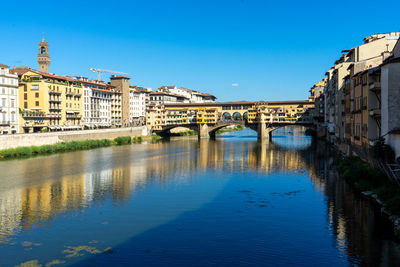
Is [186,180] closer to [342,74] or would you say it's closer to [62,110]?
[342,74]

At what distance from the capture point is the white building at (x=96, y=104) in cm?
8144

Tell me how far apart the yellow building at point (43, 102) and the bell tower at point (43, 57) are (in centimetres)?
3015

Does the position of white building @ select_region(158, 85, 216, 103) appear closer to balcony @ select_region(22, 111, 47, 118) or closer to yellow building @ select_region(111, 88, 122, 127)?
yellow building @ select_region(111, 88, 122, 127)

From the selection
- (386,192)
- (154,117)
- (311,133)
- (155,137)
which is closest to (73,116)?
(155,137)

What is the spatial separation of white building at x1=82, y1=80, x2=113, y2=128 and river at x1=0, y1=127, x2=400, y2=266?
45.4m

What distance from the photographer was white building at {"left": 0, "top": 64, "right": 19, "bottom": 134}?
5523cm

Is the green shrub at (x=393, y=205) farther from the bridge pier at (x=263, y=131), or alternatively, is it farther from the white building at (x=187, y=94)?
the white building at (x=187, y=94)

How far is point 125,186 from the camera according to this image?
29.8 m

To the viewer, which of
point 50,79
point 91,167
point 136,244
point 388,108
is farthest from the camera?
point 50,79

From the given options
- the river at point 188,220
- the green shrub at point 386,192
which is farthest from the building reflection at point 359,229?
the green shrub at point 386,192

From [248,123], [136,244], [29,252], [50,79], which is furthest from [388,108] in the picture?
[248,123]

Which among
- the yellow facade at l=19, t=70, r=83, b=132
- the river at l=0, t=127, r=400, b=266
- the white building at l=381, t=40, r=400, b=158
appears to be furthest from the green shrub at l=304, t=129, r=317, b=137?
the white building at l=381, t=40, r=400, b=158

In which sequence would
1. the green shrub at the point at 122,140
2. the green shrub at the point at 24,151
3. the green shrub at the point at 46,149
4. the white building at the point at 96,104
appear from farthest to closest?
the white building at the point at 96,104 < the green shrub at the point at 122,140 < the green shrub at the point at 46,149 < the green shrub at the point at 24,151

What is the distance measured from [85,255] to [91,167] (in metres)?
24.3
